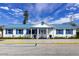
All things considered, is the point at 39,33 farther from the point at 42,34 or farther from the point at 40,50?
the point at 40,50

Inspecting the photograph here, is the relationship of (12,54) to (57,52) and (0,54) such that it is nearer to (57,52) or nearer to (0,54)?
(0,54)

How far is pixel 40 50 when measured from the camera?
37.8 ft

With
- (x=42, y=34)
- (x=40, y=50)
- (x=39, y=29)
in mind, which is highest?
(x=39, y=29)

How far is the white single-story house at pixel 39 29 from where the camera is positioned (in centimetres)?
1153

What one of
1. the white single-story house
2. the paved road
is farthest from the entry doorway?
the paved road

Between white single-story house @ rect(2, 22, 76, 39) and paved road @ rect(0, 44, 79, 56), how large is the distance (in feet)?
0.86

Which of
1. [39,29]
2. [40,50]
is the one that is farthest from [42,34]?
[40,50]

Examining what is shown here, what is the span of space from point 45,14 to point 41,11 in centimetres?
12

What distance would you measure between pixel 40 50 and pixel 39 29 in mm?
546

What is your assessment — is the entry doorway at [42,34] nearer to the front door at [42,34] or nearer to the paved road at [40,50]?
the front door at [42,34]

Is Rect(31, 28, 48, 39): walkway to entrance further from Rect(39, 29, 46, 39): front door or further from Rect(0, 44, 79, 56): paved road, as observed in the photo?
Rect(0, 44, 79, 56): paved road

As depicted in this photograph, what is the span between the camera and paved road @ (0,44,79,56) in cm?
1125

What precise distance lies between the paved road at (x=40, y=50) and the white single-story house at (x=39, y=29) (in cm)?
26

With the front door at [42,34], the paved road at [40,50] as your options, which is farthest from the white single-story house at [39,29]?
the paved road at [40,50]
